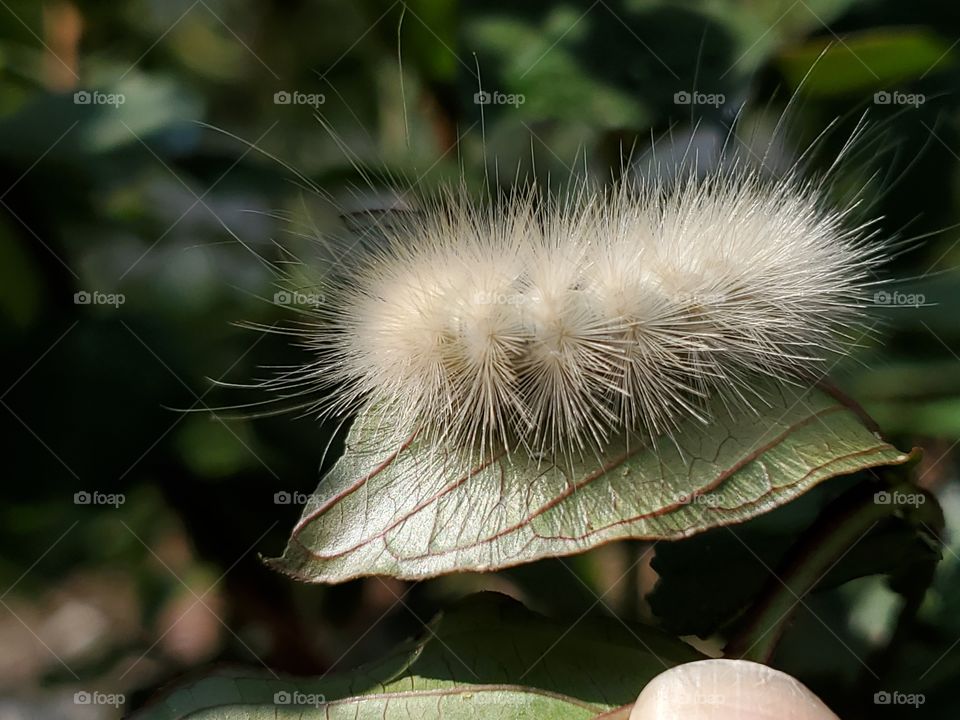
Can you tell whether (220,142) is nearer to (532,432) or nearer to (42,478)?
(42,478)

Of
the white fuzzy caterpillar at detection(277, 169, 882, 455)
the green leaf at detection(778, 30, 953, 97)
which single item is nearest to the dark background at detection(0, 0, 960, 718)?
the green leaf at detection(778, 30, 953, 97)

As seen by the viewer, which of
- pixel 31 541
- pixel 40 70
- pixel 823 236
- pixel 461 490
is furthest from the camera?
pixel 40 70

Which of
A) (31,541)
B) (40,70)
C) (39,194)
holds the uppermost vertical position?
(40,70)

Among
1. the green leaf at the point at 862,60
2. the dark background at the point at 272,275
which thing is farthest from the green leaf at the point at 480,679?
the green leaf at the point at 862,60

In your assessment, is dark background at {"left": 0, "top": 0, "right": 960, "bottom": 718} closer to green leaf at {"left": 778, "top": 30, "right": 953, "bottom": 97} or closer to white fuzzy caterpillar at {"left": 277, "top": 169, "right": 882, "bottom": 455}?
green leaf at {"left": 778, "top": 30, "right": 953, "bottom": 97}

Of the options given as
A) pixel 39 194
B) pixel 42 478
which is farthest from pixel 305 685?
pixel 39 194

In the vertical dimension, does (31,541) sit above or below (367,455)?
below

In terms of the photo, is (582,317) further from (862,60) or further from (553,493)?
(862,60)
